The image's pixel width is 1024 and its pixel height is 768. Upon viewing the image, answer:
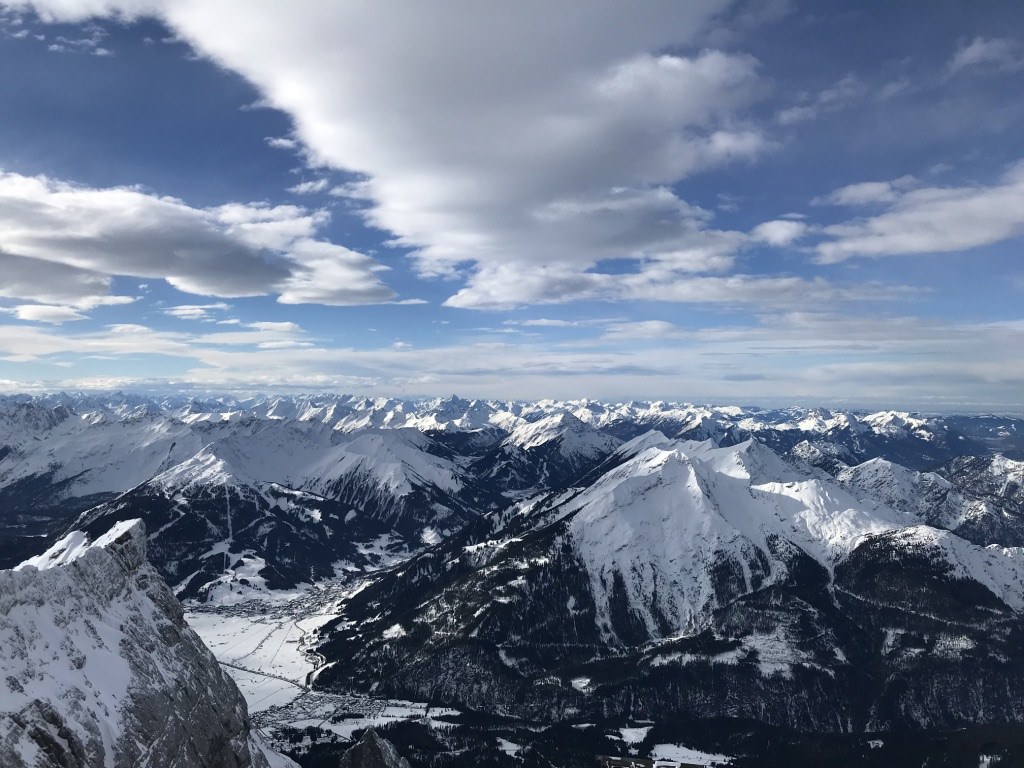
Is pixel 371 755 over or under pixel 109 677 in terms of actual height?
under

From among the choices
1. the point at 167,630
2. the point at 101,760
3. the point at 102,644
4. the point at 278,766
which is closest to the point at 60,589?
the point at 102,644

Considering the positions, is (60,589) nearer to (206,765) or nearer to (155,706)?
(155,706)

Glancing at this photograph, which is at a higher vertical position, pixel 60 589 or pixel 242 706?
pixel 60 589

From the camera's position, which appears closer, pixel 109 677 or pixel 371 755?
pixel 109 677

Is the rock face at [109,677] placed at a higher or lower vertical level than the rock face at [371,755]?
higher

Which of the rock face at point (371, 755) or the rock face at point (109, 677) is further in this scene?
the rock face at point (371, 755)
